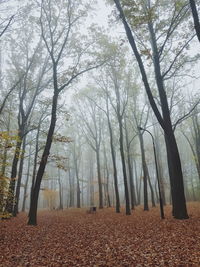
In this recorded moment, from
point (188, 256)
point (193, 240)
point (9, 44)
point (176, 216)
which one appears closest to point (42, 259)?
point (188, 256)

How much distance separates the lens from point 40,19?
12.8 m

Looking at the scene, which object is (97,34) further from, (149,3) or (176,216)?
(176,216)

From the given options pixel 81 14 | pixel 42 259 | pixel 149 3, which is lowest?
pixel 42 259

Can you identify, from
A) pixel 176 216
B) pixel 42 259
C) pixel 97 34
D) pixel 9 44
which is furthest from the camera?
pixel 9 44

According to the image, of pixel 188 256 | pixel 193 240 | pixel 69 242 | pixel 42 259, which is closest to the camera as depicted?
pixel 188 256

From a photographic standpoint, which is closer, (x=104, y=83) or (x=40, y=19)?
(x=40, y=19)

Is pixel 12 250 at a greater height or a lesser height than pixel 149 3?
lesser

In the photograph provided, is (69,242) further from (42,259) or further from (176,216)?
(176,216)

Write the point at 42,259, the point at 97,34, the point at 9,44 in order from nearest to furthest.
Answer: the point at 42,259
the point at 97,34
the point at 9,44

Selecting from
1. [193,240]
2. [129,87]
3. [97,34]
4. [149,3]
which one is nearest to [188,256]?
[193,240]

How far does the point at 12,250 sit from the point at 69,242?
195 centimetres

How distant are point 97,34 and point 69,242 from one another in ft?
46.7

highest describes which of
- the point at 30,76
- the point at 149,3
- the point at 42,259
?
the point at 149,3

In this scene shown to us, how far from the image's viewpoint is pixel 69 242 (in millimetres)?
6730
